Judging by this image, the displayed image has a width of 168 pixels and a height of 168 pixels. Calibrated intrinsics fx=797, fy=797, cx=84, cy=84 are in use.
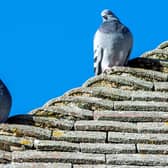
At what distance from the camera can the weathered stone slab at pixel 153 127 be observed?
6.19 meters

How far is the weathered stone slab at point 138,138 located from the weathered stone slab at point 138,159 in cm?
22

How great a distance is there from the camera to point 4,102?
6531 millimetres

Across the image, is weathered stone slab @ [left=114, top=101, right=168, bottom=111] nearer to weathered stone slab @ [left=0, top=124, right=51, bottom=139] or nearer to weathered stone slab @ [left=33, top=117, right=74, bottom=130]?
weathered stone slab @ [left=33, top=117, right=74, bottom=130]

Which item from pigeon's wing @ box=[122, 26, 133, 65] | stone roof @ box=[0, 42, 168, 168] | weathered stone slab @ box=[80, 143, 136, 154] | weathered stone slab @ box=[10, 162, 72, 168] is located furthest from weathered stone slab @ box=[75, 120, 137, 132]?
pigeon's wing @ box=[122, 26, 133, 65]

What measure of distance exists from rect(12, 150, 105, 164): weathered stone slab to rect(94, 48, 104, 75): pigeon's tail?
1.80 m

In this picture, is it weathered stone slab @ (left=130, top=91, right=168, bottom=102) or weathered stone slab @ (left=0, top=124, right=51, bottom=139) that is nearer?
weathered stone slab @ (left=0, top=124, right=51, bottom=139)

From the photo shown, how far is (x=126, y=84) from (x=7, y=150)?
136 cm

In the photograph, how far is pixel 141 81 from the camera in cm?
688

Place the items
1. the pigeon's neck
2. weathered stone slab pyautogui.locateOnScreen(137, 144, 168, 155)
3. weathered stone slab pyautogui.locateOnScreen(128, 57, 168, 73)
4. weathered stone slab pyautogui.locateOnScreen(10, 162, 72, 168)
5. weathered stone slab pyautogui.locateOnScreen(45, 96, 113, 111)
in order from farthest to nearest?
1. the pigeon's neck
2. weathered stone slab pyautogui.locateOnScreen(128, 57, 168, 73)
3. weathered stone slab pyautogui.locateOnScreen(45, 96, 113, 111)
4. weathered stone slab pyautogui.locateOnScreen(137, 144, 168, 155)
5. weathered stone slab pyautogui.locateOnScreen(10, 162, 72, 168)

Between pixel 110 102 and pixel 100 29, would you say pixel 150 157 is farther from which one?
pixel 100 29

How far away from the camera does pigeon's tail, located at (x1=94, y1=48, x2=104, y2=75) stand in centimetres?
754

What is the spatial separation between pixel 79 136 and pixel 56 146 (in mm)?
228

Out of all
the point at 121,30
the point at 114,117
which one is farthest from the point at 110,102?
the point at 121,30

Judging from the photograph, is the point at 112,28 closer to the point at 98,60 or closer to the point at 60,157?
the point at 98,60
